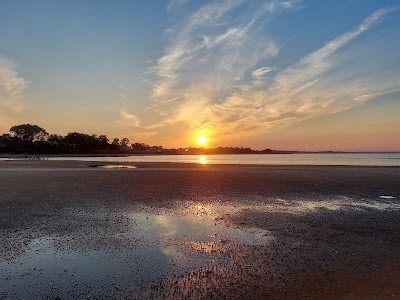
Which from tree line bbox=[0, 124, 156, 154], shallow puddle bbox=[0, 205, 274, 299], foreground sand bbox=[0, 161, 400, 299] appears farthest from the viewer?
tree line bbox=[0, 124, 156, 154]

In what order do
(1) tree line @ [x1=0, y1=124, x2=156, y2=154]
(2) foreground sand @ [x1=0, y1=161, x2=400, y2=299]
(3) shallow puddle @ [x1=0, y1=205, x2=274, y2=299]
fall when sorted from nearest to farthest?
(2) foreground sand @ [x1=0, y1=161, x2=400, y2=299], (3) shallow puddle @ [x1=0, y1=205, x2=274, y2=299], (1) tree line @ [x1=0, y1=124, x2=156, y2=154]

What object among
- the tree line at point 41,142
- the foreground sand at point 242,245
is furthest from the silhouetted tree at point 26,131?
the foreground sand at point 242,245

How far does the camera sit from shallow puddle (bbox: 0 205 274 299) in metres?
6.41

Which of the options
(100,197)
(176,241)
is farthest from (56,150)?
(176,241)

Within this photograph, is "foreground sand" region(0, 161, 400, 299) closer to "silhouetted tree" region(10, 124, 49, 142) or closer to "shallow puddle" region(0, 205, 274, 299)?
"shallow puddle" region(0, 205, 274, 299)

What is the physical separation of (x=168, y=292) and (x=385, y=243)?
6.92 meters

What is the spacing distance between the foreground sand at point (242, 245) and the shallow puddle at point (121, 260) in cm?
6

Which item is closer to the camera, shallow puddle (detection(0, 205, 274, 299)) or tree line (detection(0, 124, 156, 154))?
shallow puddle (detection(0, 205, 274, 299))

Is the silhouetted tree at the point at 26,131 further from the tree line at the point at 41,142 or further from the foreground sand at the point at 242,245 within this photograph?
the foreground sand at the point at 242,245

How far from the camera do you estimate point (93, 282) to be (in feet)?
21.7

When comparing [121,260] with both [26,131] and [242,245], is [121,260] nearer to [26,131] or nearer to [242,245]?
[242,245]

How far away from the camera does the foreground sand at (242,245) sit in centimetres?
630

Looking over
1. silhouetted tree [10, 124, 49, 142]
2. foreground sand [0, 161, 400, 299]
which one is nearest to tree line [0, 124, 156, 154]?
silhouetted tree [10, 124, 49, 142]

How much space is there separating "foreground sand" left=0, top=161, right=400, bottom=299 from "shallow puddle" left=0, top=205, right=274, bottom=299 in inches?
2.2
